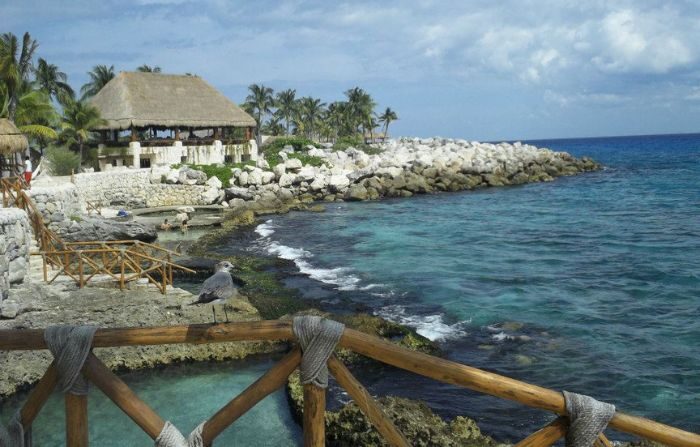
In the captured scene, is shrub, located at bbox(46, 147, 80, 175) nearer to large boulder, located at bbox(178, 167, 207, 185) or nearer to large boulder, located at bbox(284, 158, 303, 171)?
large boulder, located at bbox(178, 167, 207, 185)

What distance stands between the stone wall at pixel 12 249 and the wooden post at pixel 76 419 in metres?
9.12

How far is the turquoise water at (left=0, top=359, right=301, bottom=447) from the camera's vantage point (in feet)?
27.6

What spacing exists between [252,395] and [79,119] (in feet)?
126

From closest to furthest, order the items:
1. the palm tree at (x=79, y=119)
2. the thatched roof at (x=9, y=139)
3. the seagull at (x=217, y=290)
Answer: the seagull at (x=217, y=290)
the thatched roof at (x=9, y=139)
the palm tree at (x=79, y=119)

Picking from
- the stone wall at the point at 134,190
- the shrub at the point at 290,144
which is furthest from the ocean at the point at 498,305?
the shrub at the point at 290,144

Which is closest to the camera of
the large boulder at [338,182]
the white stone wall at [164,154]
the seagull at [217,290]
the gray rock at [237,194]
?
the seagull at [217,290]

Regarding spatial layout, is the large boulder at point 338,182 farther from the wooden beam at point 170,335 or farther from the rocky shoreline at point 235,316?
the wooden beam at point 170,335

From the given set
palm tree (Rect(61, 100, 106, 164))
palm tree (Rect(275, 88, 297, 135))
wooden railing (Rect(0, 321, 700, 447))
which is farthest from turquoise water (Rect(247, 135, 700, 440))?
palm tree (Rect(275, 88, 297, 135))

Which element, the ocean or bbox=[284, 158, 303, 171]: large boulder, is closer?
the ocean

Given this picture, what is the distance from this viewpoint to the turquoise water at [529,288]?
395 inches

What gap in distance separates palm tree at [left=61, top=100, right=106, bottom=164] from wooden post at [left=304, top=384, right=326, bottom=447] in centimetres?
3839

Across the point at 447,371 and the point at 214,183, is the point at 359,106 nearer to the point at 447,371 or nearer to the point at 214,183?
the point at 214,183

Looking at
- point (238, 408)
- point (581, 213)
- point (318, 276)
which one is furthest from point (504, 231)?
point (238, 408)

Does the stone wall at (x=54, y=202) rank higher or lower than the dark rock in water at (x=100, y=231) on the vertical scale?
higher
